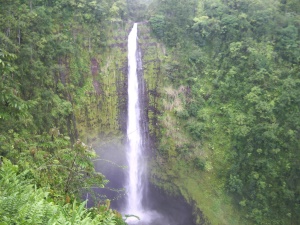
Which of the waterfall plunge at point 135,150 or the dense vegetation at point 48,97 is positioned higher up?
the dense vegetation at point 48,97

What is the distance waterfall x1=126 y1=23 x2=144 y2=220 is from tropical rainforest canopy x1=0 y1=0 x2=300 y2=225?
0.93m

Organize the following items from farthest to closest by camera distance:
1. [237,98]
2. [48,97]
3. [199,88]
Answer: [199,88] < [237,98] < [48,97]

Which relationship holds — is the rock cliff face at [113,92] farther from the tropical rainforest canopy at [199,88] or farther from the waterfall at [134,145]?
the waterfall at [134,145]

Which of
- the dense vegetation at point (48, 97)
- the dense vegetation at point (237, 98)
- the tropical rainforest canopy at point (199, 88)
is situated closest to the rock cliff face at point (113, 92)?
the tropical rainforest canopy at point (199, 88)

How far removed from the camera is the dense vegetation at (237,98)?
46.3 feet

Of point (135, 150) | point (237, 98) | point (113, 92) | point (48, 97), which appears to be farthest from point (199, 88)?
point (48, 97)

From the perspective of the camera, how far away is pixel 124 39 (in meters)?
18.9

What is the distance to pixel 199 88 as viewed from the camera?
1748 cm

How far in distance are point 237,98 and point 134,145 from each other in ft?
24.4

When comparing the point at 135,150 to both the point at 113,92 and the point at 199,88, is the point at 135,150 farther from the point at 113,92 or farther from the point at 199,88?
the point at 199,88

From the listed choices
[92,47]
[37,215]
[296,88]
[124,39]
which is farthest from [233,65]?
[37,215]

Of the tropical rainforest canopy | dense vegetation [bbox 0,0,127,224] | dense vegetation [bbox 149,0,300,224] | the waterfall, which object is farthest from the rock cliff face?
dense vegetation [bbox 149,0,300,224]

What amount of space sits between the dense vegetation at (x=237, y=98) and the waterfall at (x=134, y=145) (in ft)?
5.66

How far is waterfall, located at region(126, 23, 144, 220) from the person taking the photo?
16.9m
